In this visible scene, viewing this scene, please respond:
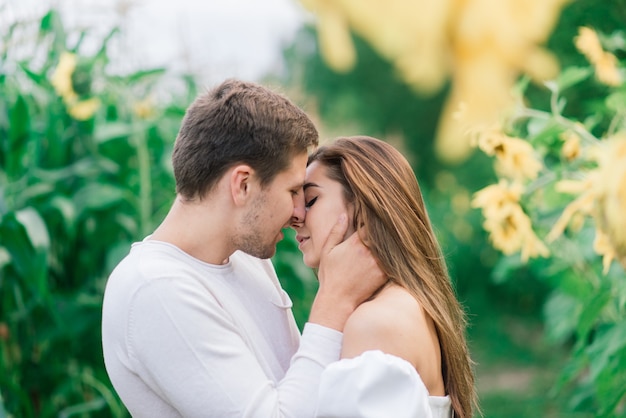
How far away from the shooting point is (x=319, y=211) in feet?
6.56

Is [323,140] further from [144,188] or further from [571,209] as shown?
[571,209]

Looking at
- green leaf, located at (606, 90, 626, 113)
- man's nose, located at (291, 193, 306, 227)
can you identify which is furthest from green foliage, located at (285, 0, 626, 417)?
man's nose, located at (291, 193, 306, 227)

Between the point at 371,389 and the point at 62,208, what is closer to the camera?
the point at 371,389

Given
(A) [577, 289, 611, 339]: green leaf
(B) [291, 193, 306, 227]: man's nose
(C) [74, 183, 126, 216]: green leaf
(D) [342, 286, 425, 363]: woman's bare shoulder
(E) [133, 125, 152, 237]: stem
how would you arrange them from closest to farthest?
(D) [342, 286, 425, 363]: woman's bare shoulder → (B) [291, 193, 306, 227]: man's nose → (A) [577, 289, 611, 339]: green leaf → (C) [74, 183, 126, 216]: green leaf → (E) [133, 125, 152, 237]: stem

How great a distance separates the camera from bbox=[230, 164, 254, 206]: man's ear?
6.23 ft

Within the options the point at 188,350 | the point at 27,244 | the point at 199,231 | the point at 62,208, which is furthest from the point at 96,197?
the point at 188,350

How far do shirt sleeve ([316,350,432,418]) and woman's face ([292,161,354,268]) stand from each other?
38 cm

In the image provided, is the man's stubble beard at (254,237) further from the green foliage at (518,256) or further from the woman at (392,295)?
the green foliage at (518,256)

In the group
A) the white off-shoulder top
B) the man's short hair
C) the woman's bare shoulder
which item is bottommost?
the white off-shoulder top

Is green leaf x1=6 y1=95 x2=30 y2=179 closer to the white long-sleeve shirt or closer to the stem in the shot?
the stem

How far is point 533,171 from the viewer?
250cm

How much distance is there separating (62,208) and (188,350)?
178cm

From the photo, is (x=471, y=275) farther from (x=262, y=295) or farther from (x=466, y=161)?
(x=262, y=295)

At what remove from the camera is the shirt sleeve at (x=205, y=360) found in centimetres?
169
